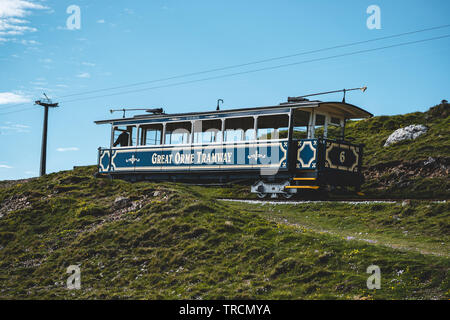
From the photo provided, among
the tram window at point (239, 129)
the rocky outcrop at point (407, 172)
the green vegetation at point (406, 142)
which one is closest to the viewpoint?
the tram window at point (239, 129)

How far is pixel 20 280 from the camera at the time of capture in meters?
13.9

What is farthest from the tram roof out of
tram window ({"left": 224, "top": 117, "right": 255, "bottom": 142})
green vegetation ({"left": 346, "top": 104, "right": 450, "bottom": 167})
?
green vegetation ({"left": 346, "top": 104, "right": 450, "bottom": 167})

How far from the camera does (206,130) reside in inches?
952

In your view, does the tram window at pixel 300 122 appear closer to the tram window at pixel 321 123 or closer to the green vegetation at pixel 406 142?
A: the tram window at pixel 321 123

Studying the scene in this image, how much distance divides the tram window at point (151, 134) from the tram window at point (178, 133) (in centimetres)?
51

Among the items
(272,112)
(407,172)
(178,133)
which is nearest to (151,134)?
(178,133)

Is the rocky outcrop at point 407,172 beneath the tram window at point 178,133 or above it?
beneath

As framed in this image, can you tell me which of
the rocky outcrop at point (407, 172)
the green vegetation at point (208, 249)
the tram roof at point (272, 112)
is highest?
the tram roof at point (272, 112)

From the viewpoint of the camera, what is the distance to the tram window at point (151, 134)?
2584 cm

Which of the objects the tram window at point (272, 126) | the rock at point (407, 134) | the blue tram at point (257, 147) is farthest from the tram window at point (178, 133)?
the rock at point (407, 134)

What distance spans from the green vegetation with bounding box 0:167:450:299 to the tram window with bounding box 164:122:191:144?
203 inches

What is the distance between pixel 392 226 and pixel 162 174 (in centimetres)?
1286

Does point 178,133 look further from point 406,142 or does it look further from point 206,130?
point 406,142

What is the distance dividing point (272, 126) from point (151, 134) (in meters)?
6.70
